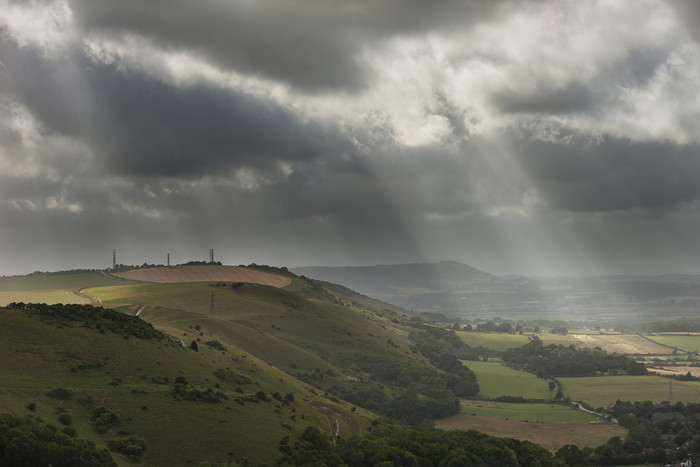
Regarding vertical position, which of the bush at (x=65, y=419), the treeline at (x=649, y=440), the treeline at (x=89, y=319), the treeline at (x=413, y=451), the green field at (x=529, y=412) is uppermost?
the treeline at (x=89, y=319)

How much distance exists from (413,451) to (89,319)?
64.1 metres

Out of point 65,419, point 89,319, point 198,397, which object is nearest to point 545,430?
point 198,397

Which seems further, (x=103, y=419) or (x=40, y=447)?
(x=103, y=419)

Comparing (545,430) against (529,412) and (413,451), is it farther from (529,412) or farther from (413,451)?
(413,451)

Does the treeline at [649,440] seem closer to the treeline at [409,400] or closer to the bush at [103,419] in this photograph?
the treeline at [409,400]

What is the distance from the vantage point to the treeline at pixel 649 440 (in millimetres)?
113750

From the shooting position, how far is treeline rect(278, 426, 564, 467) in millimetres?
75269

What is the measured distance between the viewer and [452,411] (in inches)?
6314

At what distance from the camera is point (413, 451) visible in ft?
277

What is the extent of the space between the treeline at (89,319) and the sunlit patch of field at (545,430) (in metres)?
81.8

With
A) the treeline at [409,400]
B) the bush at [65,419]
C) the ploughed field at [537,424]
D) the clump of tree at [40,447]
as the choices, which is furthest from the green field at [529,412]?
the clump of tree at [40,447]

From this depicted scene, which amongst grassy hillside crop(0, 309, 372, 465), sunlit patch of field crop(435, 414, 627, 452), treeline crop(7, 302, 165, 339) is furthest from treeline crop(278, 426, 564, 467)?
treeline crop(7, 302, 165, 339)

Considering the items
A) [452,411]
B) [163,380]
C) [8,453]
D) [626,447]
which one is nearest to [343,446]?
[163,380]

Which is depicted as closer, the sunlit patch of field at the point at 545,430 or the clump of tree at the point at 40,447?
the clump of tree at the point at 40,447
